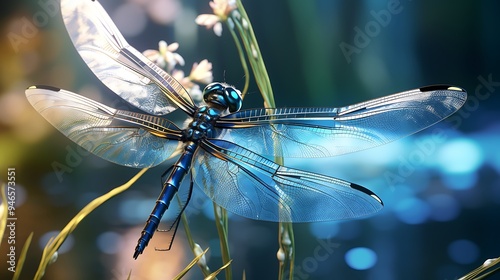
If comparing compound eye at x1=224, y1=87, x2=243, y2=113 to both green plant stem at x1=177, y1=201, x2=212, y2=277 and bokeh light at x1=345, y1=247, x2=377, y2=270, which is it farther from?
bokeh light at x1=345, y1=247, x2=377, y2=270

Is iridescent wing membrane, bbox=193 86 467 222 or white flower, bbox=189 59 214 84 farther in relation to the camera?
white flower, bbox=189 59 214 84

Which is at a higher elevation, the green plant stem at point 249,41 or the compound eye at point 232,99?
the green plant stem at point 249,41

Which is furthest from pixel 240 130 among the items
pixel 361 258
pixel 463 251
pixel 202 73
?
pixel 463 251

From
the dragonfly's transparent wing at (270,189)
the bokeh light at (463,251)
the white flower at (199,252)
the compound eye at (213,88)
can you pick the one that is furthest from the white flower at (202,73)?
the bokeh light at (463,251)

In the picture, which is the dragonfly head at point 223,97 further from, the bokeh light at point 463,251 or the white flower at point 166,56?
the bokeh light at point 463,251

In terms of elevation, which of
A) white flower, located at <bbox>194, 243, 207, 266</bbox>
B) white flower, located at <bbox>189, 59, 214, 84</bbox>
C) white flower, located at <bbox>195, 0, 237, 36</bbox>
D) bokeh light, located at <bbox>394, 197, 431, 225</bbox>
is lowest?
white flower, located at <bbox>194, 243, 207, 266</bbox>

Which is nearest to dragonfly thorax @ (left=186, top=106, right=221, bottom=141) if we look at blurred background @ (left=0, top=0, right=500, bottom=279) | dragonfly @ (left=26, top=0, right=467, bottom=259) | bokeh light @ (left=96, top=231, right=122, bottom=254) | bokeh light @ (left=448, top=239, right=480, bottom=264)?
dragonfly @ (left=26, top=0, right=467, bottom=259)

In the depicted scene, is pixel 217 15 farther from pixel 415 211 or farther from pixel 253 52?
pixel 415 211

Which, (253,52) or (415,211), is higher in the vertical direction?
(253,52)
